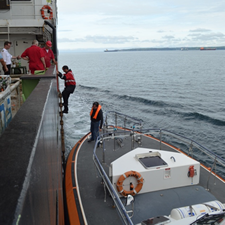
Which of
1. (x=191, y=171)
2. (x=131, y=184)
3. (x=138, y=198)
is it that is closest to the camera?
(x=131, y=184)

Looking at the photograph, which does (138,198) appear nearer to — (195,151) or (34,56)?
(34,56)

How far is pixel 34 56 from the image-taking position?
25.7 ft

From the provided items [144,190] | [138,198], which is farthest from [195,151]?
[138,198]

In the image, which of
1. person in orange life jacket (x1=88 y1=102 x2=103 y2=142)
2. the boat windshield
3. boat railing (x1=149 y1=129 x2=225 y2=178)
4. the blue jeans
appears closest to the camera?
the boat windshield

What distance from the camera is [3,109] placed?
390 cm

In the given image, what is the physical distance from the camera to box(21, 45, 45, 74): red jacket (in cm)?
764

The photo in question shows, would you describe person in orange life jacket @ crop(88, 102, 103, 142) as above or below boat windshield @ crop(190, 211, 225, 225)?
above

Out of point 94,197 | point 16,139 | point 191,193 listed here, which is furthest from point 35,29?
point 16,139

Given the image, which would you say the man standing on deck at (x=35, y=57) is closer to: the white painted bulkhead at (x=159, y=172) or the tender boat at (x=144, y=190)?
the tender boat at (x=144, y=190)

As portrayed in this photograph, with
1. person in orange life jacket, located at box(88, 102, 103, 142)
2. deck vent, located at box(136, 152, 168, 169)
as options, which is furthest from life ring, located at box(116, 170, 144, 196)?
person in orange life jacket, located at box(88, 102, 103, 142)

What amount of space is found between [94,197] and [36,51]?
4558mm

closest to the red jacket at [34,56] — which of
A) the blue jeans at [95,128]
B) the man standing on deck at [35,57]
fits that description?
the man standing on deck at [35,57]

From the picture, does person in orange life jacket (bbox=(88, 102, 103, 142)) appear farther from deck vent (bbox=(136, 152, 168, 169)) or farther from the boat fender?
the boat fender

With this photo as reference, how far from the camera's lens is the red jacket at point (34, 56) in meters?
7.64
